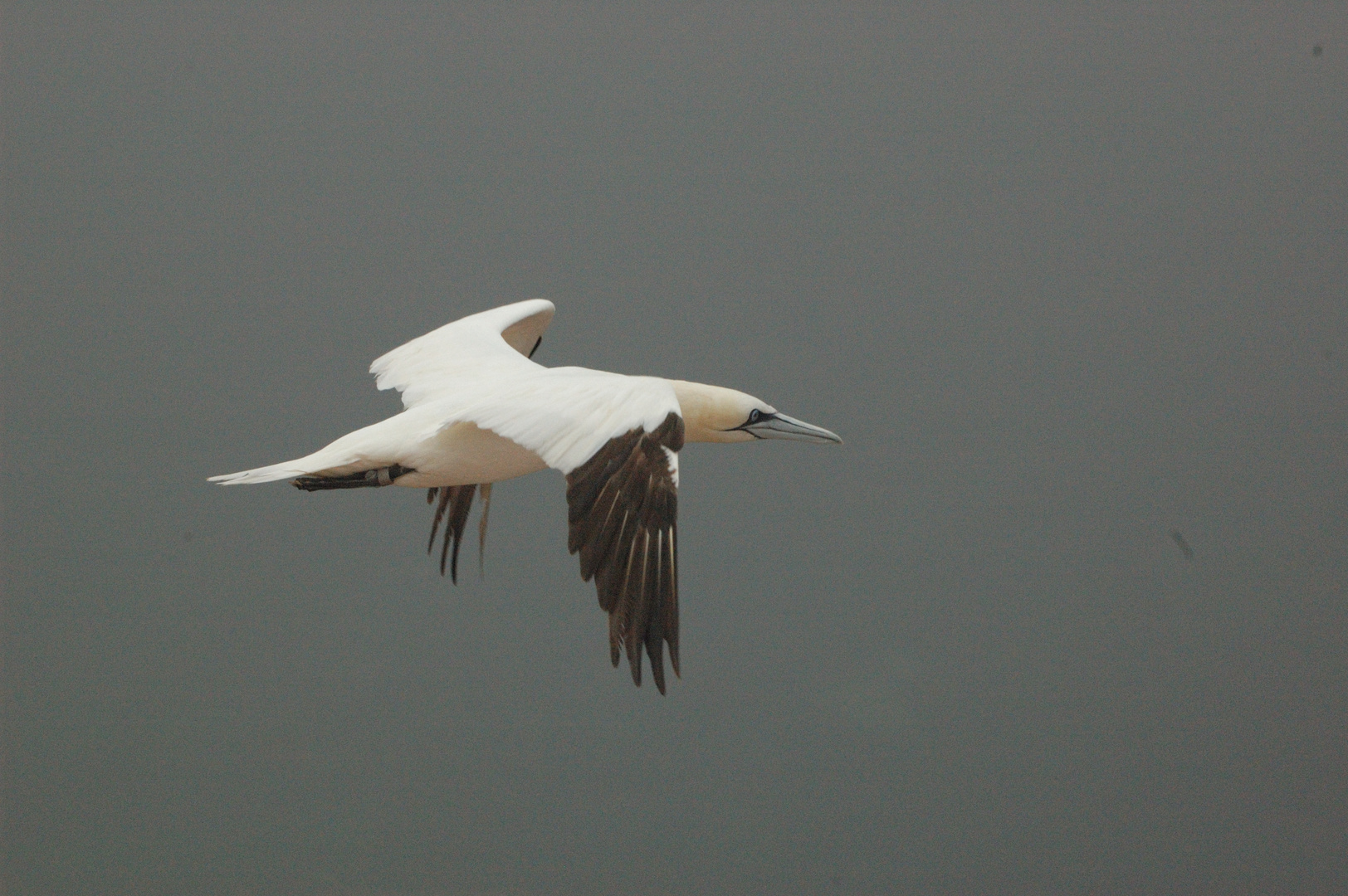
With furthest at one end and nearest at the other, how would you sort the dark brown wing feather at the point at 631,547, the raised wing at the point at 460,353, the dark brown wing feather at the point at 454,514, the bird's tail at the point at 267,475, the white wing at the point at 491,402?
the dark brown wing feather at the point at 454,514
the raised wing at the point at 460,353
the bird's tail at the point at 267,475
the white wing at the point at 491,402
the dark brown wing feather at the point at 631,547

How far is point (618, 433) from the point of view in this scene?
6.19ft

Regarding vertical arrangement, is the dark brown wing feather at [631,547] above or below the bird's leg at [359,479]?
below

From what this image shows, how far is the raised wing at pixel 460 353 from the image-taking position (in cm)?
248

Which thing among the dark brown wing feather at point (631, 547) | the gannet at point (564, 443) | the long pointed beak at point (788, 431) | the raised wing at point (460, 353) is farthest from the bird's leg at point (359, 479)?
the long pointed beak at point (788, 431)

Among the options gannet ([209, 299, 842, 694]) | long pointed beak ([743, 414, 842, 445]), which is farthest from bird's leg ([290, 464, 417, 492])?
long pointed beak ([743, 414, 842, 445])

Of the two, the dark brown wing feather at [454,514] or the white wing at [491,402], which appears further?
the dark brown wing feather at [454,514]

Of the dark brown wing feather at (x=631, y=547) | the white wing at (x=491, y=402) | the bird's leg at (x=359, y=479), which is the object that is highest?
the white wing at (x=491, y=402)

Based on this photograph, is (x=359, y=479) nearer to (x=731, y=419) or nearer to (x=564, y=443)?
(x=564, y=443)

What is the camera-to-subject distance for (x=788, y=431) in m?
2.58

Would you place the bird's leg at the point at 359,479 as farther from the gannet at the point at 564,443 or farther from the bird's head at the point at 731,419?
the bird's head at the point at 731,419

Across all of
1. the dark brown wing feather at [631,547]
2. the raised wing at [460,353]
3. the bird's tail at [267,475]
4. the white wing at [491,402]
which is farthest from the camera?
the raised wing at [460,353]

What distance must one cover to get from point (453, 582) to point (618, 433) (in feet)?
4.30

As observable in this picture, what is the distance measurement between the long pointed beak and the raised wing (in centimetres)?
53

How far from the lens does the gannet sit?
1779 millimetres
